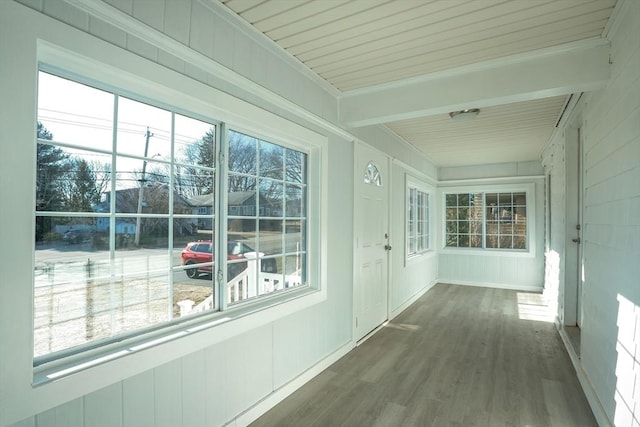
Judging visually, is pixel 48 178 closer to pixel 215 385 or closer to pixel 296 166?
pixel 215 385

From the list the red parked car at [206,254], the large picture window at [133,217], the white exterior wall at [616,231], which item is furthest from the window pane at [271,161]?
the white exterior wall at [616,231]

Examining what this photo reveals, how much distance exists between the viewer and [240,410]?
85.7 inches

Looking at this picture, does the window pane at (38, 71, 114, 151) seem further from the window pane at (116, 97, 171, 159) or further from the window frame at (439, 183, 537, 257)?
the window frame at (439, 183, 537, 257)

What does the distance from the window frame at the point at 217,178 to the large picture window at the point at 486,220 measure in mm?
5207

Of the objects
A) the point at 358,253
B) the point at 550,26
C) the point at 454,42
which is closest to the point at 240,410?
the point at 358,253

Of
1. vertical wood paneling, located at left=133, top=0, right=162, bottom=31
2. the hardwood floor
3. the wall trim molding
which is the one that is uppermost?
vertical wood paneling, located at left=133, top=0, right=162, bottom=31

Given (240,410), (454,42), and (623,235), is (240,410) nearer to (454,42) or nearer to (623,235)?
(623,235)

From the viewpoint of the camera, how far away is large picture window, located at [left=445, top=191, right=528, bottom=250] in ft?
22.4

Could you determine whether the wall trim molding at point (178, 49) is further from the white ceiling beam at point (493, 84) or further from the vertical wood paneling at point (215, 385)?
the vertical wood paneling at point (215, 385)

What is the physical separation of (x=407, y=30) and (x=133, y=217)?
77.0 inches

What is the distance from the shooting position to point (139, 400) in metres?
1.59

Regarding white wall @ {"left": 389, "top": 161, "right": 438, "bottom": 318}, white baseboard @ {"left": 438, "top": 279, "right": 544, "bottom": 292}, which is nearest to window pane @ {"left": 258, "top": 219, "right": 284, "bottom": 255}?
white wall @ {"left": 389, "top": 161, "right": 438, "bottom": 318}

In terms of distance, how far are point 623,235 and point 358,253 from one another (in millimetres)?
2228

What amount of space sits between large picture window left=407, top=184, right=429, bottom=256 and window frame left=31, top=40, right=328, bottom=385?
2.90 meters
